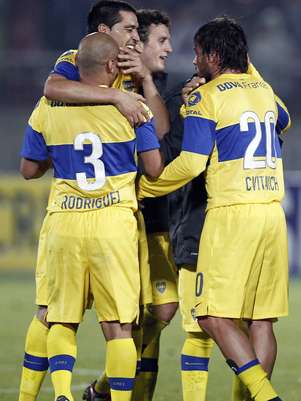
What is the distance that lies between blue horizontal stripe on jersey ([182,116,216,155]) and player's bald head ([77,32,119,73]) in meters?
0.54

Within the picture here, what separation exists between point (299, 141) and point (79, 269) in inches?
628

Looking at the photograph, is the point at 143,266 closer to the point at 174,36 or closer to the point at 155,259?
the point at 155,259

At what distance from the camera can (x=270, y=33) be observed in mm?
22875

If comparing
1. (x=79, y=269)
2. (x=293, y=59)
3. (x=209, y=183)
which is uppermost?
(x=293, y=59)

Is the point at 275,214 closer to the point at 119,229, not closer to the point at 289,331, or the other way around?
the point at 119,229

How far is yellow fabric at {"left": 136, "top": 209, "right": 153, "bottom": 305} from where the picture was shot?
6387 mm

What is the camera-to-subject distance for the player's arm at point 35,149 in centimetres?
621

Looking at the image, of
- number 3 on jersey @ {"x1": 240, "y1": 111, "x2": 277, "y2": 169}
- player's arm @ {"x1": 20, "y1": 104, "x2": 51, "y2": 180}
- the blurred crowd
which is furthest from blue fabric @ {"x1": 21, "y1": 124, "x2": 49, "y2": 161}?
the blurred crowd

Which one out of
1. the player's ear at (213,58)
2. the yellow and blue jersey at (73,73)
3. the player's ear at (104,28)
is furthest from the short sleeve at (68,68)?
the player's ear at (213,58)

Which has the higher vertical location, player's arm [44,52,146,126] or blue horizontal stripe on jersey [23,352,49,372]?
player's arm [44,52,146,126]

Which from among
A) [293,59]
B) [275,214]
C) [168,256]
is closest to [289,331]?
Answer: [168,256]

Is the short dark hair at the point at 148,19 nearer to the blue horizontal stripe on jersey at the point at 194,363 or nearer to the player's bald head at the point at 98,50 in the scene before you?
the player's bald head at the point at 98,50

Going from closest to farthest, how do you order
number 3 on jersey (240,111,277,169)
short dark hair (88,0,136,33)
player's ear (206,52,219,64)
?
number 3 on jersey (240,111,277,169) → player's ear (206,52,219,64) → short dark hair (88,0,136,33)

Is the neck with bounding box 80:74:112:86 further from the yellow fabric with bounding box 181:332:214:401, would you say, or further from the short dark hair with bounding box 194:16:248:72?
the yellow fabric with bounding box 181:332:214:401
